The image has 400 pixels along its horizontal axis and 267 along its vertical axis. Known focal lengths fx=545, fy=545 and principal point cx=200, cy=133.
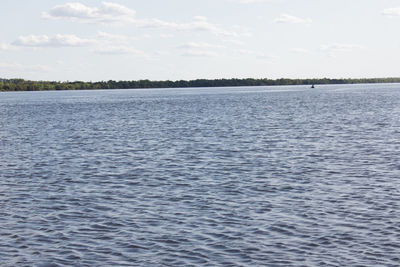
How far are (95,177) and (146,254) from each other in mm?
14652

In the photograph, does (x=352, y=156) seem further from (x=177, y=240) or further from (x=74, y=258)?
(x=74, y=258)

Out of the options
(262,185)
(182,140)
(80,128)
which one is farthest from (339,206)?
(80,128)

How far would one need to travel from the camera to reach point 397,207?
22234mm

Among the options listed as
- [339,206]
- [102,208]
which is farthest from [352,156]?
[102,208]

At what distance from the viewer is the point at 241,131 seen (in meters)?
60.0

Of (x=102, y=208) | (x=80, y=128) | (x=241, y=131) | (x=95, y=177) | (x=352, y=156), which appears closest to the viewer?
(x=102, y=208)

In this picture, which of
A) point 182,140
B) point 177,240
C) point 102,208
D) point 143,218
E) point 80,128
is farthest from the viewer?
point 80,128

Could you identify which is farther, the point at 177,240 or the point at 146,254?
the point at 177,240

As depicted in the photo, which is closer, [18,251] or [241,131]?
[18,251]

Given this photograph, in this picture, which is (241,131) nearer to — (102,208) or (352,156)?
(352,156)

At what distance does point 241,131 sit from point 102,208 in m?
37.9

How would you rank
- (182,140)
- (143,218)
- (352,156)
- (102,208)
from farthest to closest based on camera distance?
(182,140) → (352,156) → (102,208) → (143,218)

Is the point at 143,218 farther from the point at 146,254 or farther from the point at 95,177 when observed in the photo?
the point at 95,177

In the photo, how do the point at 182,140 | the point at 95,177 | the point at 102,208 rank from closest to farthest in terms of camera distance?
the point at 102,208 < the point at 95,177 < the point at 182,140
